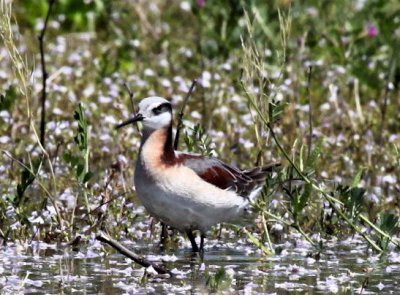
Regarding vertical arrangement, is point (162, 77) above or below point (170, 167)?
above

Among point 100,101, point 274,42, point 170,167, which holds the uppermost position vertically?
point 274,42

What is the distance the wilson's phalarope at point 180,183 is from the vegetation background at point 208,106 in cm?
27

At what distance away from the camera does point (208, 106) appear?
12.4m

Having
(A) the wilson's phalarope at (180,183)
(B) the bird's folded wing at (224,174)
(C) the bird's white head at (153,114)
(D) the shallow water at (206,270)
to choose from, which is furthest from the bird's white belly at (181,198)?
(C) the bird's white head at (153,114)

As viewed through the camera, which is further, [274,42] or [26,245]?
[274,42]

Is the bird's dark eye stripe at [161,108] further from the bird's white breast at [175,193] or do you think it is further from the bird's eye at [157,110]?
the bird's white breast at [175,193]

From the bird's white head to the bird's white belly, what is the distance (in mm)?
395

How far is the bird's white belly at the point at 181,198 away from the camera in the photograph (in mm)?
8055

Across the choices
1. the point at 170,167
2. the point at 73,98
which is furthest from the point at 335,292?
the point at 73,98

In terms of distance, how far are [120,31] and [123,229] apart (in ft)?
20.2

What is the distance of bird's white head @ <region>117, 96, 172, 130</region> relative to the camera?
27.8 ft

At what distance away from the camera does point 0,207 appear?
8.74 meters

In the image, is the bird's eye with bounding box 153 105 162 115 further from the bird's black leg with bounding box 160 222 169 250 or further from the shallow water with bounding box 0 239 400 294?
the shallow water with bounding box 0 239 400 294

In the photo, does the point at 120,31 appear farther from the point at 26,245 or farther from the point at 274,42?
the point at 26,245
